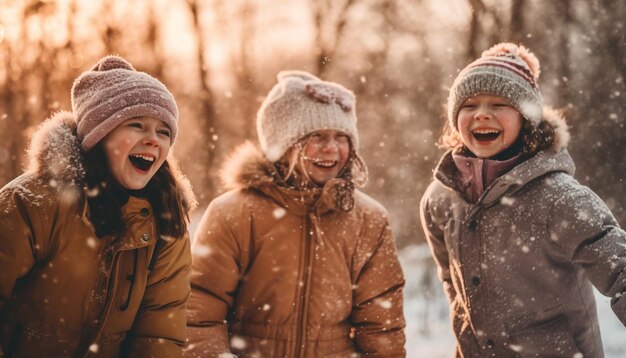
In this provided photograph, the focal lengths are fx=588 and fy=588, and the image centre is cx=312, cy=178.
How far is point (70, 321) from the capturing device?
269 centimetres

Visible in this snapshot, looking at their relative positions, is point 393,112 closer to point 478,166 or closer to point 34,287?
point 478,166

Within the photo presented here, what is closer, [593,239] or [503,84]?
[593,239]

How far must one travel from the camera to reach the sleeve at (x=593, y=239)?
278 centimetres

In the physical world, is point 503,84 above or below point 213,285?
above

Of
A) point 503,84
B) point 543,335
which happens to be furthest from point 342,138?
point 543,335

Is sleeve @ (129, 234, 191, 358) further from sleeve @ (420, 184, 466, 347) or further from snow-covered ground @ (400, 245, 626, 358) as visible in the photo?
snow-covered ground @ (400, 245, 626, 358)

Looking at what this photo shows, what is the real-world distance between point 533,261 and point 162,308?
1.99 metres

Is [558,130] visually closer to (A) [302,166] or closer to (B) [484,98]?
(B) [484,98]

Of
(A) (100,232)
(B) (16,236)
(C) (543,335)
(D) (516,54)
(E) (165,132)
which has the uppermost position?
(D) (516,54)

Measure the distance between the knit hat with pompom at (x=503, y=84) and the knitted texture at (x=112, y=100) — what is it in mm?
1718

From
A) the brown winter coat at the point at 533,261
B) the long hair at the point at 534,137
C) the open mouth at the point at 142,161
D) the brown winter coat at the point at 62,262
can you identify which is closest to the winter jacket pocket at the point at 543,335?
the brown winter coat at the point at 533,261

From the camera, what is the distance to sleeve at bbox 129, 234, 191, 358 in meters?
2.98

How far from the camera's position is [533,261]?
320 centimetres

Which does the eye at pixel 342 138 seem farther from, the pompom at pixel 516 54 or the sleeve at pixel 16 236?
the sleeve at pixel 16 236
